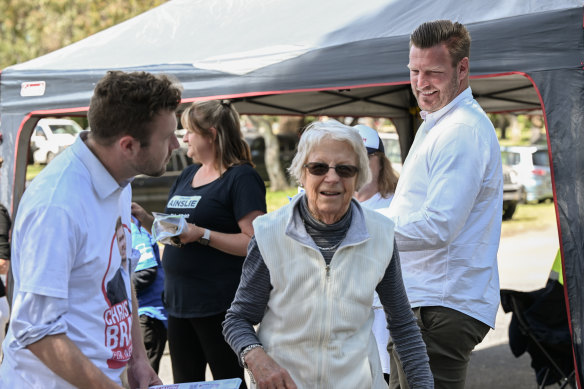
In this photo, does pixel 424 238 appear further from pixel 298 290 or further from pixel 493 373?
pixel 493 373

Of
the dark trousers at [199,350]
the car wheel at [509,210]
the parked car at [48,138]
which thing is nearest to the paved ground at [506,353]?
the dark trousers at [199,350]

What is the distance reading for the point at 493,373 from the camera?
217 inches

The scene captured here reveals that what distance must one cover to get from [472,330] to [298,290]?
34.5 inches

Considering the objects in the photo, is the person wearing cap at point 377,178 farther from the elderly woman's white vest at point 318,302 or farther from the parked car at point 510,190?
the parked car at point 510,190

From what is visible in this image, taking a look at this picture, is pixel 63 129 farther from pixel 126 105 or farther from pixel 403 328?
pixel 126 105

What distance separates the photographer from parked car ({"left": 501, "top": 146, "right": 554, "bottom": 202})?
48.6 feet

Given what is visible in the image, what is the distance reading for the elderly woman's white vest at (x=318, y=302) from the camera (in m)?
2.01

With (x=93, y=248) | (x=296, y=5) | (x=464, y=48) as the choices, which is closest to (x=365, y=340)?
(x=93, y=248)

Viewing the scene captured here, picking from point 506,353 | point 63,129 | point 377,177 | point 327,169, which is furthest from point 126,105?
point 63,129

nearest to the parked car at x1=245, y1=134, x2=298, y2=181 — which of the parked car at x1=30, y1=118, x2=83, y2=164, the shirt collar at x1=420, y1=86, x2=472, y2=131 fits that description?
the parked car at x1=30, y1=118, x2=83, y2=164

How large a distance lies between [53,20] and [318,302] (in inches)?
1046

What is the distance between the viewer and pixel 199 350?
3.53 meters

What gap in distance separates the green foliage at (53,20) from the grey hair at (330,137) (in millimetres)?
20945

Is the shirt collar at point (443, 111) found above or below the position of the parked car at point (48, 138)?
above
